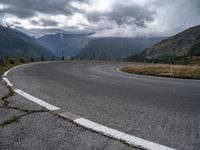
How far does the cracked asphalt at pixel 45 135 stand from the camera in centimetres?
334

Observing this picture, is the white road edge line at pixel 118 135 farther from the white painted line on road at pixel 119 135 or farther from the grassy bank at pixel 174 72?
the grassy bank at pixel 174 72

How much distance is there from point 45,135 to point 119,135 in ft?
3.69

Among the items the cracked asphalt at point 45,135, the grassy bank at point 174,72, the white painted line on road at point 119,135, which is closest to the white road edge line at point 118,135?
the white painted line on road at point 119,135

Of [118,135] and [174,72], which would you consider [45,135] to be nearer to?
[118,135]

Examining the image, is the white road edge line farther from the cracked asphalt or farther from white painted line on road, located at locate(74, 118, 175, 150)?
the cracked asphalt

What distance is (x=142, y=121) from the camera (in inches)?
180

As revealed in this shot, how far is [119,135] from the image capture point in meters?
3.75

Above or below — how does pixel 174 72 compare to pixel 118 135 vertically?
below

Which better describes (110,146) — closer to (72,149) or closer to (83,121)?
(72,149)

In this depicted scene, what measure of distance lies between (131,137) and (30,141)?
1469mm

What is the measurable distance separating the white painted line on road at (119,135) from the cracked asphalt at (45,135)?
0.43 feet

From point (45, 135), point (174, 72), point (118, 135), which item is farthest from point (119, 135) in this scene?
point (174, 72)

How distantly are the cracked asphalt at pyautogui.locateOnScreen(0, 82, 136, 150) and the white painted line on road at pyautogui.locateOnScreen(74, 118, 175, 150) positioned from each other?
13 cm

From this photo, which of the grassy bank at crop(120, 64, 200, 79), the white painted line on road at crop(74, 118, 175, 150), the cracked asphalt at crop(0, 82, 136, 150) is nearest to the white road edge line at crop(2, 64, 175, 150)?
the white painted line on road at crop(74, 118, 175, 150)
